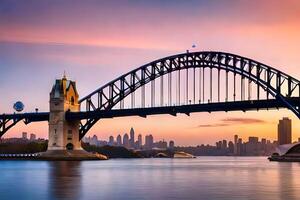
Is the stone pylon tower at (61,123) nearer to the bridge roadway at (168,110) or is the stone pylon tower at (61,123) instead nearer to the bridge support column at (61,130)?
the bridge support column at (61,130)

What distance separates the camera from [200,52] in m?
123

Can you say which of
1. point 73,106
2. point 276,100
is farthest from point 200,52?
point 73,106

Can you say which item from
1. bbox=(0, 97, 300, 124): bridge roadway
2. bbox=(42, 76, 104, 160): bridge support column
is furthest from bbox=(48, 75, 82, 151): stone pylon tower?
bbox=(0, 97, 300, 124): bridge roadway

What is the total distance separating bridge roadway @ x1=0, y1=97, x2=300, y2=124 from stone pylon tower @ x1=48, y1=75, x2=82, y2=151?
1975 mm

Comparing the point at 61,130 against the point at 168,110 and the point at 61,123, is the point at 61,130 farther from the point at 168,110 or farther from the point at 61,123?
the point at 168,110

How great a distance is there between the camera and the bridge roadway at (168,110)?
11428 cm

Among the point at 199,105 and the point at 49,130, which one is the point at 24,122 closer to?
the point at 49,130

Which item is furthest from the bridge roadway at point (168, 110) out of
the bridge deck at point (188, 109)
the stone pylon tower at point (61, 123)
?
the stone pylon tower at point (61, 123)

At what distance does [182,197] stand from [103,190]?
27.5ft

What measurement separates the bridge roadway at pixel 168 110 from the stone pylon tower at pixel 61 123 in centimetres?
197

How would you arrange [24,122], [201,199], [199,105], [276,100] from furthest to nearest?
[24,122]
[199,105]
[276,100]
[201,199]

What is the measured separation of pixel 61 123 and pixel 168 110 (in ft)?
85.7

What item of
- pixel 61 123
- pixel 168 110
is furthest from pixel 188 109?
pixel 61 123

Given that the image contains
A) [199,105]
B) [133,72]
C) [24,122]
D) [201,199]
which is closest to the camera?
[201,199]
